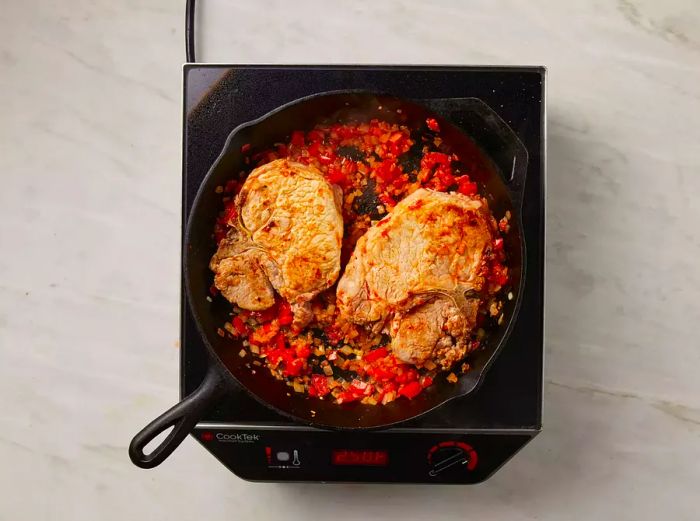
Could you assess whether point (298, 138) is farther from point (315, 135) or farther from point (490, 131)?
point (490, 131)

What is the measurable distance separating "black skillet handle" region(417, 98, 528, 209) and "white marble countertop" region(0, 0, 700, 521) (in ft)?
1.04

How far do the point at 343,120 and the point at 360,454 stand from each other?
928 mm

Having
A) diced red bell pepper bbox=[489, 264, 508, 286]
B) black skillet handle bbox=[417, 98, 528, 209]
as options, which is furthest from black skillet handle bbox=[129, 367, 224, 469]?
black skillet handle bbox=[417, 98, 528, 209]

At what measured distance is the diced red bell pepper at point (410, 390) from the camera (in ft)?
6.14

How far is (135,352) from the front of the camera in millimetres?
2133

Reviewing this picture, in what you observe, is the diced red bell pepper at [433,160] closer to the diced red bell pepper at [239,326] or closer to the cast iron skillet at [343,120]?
the cast iron skillet at [343,120]

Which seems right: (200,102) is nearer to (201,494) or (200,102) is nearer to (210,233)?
(210,233)

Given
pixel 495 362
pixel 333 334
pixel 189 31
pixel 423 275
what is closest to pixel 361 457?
pixel 333 334

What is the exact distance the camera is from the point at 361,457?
1.94 m
